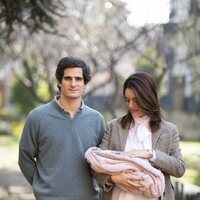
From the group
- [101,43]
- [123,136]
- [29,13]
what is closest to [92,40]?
[101,43]

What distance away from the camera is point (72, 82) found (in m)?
4.15

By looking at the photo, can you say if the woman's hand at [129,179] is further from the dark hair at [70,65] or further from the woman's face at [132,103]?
the dark hair at [70,65]

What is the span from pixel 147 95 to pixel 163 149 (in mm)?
399

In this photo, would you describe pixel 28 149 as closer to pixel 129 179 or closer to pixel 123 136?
pixel 123 136

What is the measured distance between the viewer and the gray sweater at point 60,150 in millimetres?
4141

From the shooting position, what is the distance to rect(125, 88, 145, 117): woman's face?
3.93m

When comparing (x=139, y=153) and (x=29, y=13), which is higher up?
(x=29, y=13)

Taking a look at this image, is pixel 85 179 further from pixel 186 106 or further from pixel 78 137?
pixel 186 106

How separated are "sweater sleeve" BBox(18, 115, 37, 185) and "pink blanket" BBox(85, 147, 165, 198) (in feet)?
2.01

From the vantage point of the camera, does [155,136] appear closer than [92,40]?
Yes

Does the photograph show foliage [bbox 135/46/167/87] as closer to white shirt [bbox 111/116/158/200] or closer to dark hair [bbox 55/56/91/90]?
dark hair [bbox 55/56/91/90]

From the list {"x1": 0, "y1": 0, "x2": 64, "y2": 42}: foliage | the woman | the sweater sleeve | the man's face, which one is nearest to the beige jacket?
the woman

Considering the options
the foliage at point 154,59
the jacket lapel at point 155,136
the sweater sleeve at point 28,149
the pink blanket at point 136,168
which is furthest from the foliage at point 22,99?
the pink blanket at point 136,168

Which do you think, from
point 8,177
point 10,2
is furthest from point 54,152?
point 8,177
